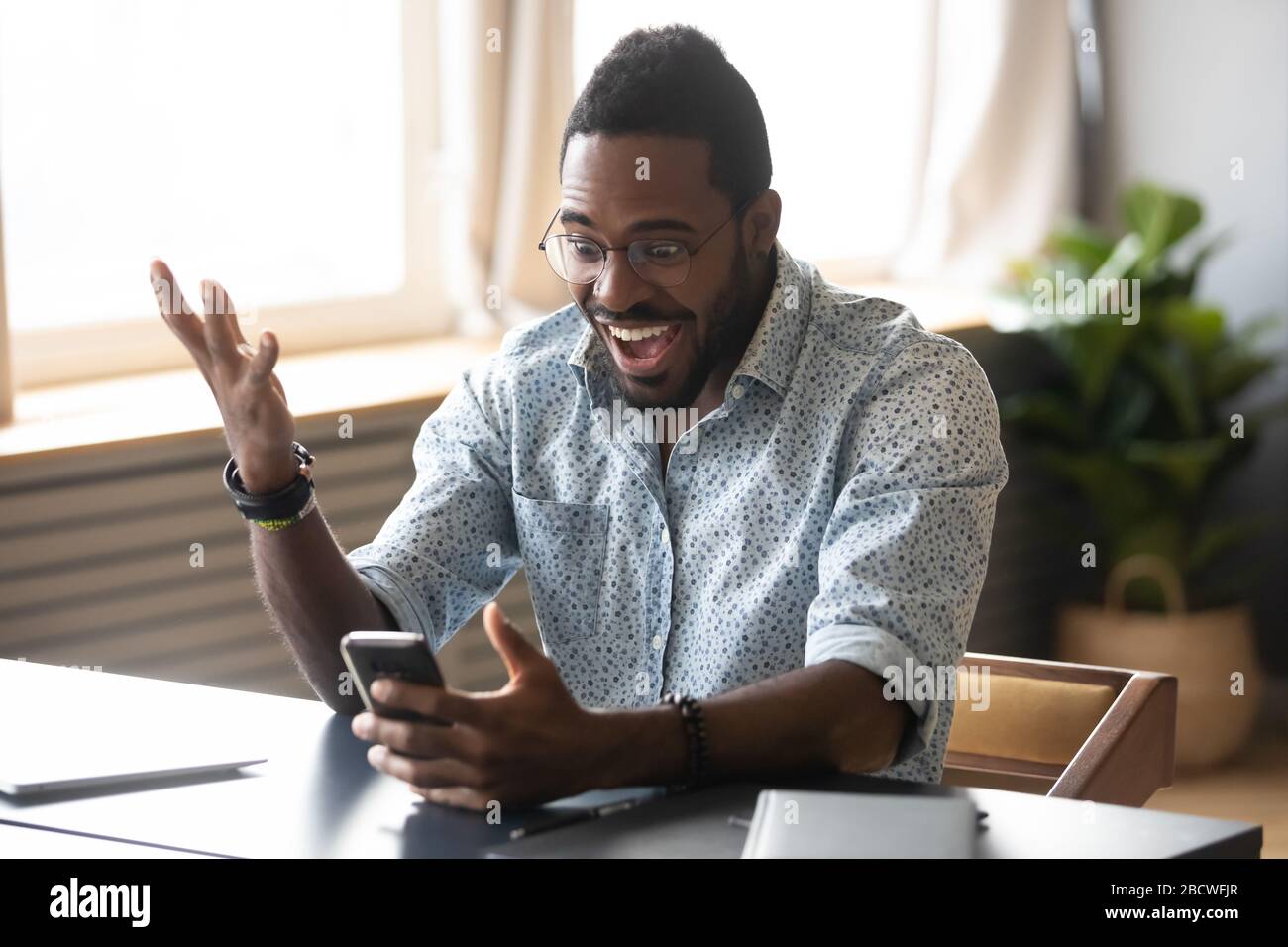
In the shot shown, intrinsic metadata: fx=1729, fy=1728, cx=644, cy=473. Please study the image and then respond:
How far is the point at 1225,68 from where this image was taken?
427 centimetres

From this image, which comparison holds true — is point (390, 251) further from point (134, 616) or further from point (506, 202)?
point (134, 616)

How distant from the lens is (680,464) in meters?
2.00

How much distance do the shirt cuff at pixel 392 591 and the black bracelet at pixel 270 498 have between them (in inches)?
5.2

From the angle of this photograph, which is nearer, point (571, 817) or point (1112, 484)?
point (571, 817)

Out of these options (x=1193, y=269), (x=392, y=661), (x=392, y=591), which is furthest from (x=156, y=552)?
(x=1193, y=269)

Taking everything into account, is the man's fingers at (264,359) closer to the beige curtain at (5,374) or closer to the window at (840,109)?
the beige curtain at (5,374)

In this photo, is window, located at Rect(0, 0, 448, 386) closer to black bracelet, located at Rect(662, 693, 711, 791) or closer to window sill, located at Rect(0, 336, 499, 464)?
window sill, located at Rect(0, 336, 499, 464)

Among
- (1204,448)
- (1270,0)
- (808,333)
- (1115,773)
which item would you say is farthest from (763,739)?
(1270,0)

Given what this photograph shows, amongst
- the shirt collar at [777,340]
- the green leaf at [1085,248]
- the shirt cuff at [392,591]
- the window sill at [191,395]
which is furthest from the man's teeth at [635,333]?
the green leaf at [1085,248]

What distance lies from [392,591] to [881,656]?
62cm

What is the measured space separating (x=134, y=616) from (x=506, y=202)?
1.22 metres

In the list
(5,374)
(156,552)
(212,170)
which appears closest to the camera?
(156,552)

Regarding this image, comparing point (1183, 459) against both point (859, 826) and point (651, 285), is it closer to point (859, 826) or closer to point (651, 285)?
point (651, 285)
